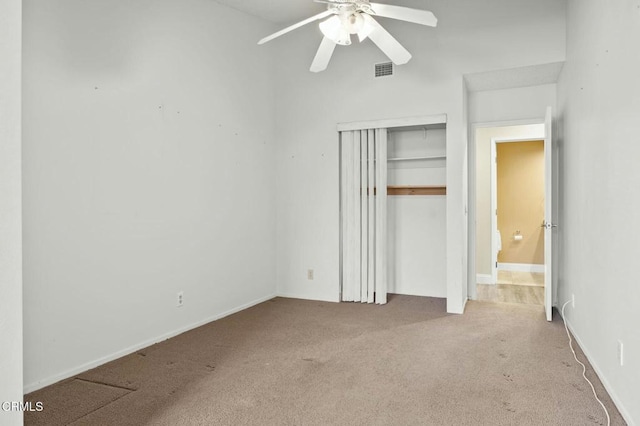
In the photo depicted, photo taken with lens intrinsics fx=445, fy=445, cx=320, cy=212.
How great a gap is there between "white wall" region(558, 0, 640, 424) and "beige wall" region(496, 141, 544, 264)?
3.40 m

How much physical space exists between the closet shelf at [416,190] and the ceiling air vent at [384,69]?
125cm

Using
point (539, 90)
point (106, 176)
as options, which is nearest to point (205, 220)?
point (106, 176)

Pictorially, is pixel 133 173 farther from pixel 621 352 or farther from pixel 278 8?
pixel 621 352

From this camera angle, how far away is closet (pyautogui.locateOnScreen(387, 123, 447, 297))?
197 inches

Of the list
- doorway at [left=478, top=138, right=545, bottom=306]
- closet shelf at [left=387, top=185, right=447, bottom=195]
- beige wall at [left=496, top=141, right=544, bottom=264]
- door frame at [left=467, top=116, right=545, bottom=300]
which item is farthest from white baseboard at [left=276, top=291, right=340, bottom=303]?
beige wall at [left=496, top=141, right=544, bottom=264]

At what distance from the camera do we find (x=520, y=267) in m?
7.27

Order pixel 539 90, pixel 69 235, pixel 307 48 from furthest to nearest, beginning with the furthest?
pixel 307 48 → pixel 539 90 → pixel 69 235

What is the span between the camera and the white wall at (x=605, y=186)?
2236mm

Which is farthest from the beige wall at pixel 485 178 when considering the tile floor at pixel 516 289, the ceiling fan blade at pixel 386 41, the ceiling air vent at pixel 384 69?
the ceiling fan blade at pixel 386 41

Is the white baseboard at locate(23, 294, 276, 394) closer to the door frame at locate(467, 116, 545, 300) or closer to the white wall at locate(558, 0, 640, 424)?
the door frame at locate(467, 116, 545, 300)

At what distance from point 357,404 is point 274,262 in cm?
290

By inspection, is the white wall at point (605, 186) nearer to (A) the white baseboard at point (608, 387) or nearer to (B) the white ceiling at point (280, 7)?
(A) the white baseboard at point (608, 387)

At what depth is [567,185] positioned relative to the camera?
4047mm

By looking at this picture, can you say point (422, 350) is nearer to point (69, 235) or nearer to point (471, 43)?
point (69, 235)
